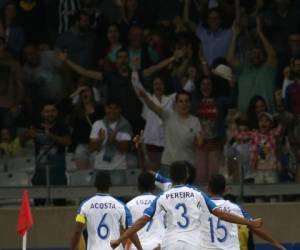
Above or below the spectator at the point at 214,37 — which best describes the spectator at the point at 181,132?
below

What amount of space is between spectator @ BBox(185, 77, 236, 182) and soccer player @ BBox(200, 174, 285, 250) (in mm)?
3238

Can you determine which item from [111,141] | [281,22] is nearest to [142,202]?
[111,141]

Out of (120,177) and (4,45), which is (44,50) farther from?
(120,177)

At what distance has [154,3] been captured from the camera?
22.8 metres

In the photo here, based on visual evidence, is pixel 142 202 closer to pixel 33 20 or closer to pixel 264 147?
pixel 264 147

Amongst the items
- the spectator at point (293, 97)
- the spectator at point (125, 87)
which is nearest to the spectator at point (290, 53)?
the spectator at point (293, 97)

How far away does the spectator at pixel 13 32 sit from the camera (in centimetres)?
2184

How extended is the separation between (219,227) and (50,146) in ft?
14.7

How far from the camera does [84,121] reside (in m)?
20.6

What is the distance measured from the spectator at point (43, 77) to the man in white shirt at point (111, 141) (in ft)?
4.30

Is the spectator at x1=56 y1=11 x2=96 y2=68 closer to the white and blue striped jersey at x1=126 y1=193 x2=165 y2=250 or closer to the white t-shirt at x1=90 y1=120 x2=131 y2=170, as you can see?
the white t-shirt at x1=90 y1=120 x2=131 y2=170

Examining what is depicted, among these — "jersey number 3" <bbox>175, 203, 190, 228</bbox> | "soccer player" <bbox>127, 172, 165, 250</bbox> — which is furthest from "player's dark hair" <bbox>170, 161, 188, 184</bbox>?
"soccer player" <bbox>127, 172, 165, 250</bbox>

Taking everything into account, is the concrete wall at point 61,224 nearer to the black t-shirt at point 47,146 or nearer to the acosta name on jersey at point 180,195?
the black t-shirt at point 47,146

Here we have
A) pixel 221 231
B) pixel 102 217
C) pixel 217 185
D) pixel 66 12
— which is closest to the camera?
pixel 217 185
